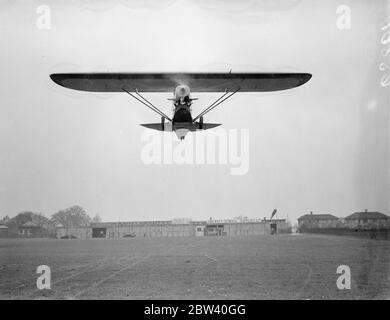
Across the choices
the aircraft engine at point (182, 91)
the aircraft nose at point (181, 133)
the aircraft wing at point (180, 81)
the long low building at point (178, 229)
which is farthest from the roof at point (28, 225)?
the aircraft engine at point (182, 91)

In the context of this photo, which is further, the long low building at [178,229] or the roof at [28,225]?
the long low building at [178,229]

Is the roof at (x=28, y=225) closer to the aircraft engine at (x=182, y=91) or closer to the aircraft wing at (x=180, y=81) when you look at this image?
the aircraft wing at (x=180, y=81)

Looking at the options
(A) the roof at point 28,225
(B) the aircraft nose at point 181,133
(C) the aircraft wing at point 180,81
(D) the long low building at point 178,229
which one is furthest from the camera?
(D) the long low building at point 178,229

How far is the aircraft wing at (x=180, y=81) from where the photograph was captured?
11.3 m

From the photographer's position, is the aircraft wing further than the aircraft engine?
Yes

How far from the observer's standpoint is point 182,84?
1137cm

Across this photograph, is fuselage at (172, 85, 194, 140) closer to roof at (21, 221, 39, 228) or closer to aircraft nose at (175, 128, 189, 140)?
aircraft nose at (175, 128, 189, 140)

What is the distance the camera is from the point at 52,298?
356 inches

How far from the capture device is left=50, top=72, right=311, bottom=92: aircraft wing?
11.3 meters

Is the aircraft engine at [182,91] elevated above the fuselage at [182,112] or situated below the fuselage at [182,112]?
above

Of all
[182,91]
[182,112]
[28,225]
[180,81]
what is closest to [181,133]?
[182,112]

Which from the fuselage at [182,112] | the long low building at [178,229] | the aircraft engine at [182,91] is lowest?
the long low building at [178,229]

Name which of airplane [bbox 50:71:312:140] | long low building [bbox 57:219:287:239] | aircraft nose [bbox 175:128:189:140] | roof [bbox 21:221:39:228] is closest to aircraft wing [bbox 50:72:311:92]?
airplane [bbox 50:71:312:140]
